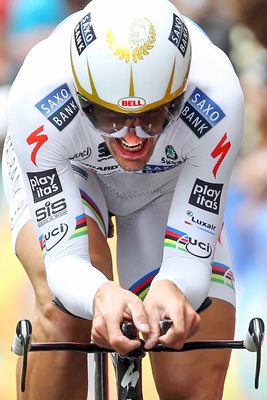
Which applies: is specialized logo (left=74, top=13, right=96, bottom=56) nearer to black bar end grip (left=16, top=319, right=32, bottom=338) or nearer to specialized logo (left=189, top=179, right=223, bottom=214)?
specialized logo (left=189, top=179, right=223, bottom=214)

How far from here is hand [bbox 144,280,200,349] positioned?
4016 mm

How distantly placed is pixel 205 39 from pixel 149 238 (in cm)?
82

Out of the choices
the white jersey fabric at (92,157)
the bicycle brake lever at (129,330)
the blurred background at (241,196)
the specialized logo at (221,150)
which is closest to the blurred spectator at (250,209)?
the blurred background at (241,196)

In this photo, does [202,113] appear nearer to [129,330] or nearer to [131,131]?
[131,131]

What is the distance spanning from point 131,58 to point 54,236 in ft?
2.51

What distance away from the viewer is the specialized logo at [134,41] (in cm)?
Answer: 427

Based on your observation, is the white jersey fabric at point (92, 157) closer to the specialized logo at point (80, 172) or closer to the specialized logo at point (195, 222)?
the specialized logo at point (195, 222)

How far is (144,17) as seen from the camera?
4.36 metres

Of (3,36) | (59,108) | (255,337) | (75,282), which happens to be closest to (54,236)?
(75,282)

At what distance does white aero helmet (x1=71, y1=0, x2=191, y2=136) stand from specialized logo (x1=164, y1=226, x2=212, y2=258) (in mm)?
548

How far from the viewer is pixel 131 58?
4.27 meters

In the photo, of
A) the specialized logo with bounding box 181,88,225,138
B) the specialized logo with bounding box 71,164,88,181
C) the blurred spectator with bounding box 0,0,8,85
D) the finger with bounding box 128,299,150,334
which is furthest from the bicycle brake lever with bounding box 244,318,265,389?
the blurred spectator with bounding box 0,0,8,85

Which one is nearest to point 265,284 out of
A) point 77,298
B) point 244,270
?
point 244,270

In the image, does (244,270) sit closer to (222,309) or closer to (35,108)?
(222,309)
